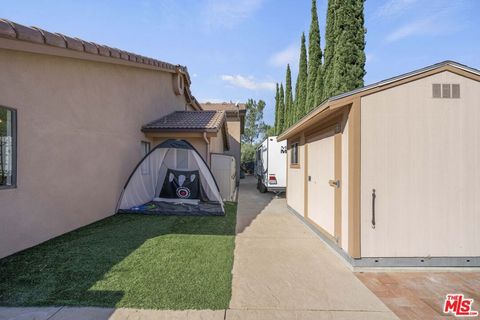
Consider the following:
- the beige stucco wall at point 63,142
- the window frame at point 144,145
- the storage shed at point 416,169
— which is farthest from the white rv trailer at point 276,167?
the storage shed at point 416,169

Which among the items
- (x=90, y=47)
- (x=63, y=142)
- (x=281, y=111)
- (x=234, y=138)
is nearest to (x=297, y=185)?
(x=63, y=142)

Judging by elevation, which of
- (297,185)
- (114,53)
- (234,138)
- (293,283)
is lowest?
(293,283)

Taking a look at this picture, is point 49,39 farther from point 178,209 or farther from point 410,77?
point 410,77

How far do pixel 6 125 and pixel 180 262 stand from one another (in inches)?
147

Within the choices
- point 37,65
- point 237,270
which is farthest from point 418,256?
point 37,65

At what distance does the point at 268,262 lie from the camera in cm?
435

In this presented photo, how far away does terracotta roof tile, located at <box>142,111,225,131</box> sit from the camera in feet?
31.1

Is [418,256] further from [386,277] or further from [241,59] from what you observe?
[241,59]

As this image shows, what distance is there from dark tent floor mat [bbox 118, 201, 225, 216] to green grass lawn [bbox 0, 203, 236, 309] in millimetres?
1595

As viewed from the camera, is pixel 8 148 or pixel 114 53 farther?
pixel 114 53

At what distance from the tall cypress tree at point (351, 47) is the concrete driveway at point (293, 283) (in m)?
7.27

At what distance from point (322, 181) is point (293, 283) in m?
2.56

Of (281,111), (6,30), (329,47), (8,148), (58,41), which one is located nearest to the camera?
(6,30)

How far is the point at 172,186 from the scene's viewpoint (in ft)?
29.8
